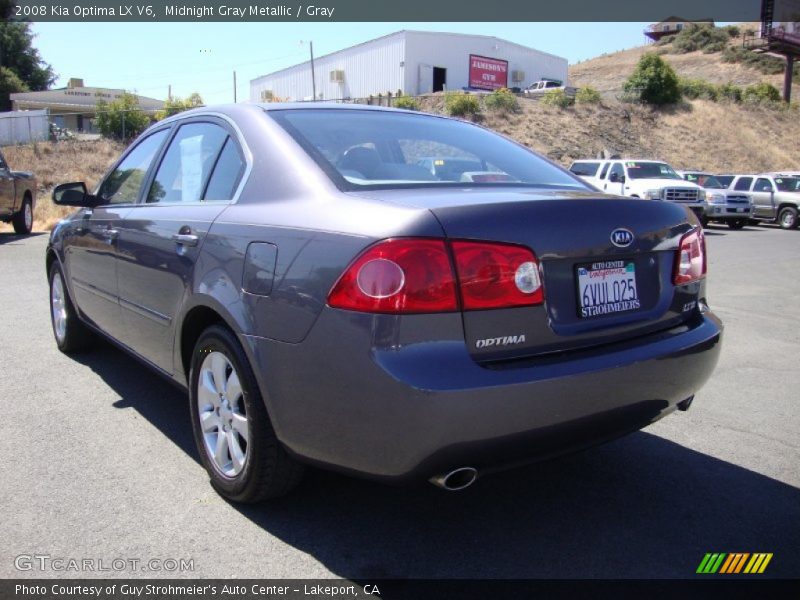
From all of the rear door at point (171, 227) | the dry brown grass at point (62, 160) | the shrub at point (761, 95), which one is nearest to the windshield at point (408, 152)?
the rear door at point (171, 227)

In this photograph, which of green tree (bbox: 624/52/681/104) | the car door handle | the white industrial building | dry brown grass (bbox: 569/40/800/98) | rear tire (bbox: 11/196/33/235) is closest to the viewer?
the car door handle

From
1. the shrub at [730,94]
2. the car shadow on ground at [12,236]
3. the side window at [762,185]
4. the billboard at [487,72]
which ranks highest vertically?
the billboard at [487,72]

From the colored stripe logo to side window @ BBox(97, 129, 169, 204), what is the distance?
346 cm

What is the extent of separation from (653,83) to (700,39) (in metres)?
57.7

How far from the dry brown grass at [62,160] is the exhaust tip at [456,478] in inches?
939

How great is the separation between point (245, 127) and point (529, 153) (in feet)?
5.16

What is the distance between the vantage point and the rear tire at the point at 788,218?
21922mm

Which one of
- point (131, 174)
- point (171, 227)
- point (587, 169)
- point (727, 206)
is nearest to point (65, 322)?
point (131, 174)

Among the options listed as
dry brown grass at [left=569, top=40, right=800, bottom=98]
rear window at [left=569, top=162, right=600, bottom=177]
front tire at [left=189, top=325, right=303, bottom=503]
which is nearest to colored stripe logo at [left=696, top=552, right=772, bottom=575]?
front tire at [left=189, top=325, right=303, bottom=503]

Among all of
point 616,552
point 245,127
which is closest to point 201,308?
point 245,127

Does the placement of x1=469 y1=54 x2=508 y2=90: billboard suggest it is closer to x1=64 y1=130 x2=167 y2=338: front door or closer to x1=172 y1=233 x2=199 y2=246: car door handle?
x1=64 y1=130 x2=167 y2=338: front door

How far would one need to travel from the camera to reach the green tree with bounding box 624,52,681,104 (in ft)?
145

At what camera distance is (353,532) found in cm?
284

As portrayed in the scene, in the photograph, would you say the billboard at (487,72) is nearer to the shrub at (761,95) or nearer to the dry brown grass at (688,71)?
the dry brown grass at (688,71)
